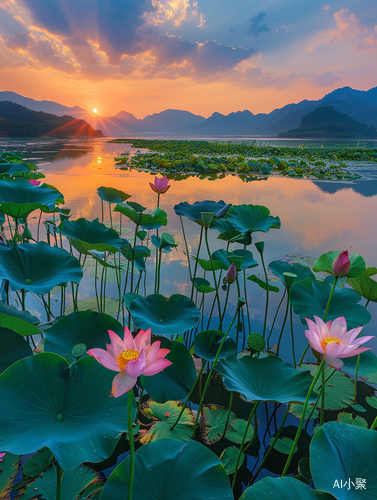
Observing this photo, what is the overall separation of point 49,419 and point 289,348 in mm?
1197

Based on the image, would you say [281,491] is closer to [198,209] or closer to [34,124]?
[198,209]

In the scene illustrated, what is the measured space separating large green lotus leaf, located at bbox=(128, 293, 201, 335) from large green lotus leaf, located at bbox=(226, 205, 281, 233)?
58cm

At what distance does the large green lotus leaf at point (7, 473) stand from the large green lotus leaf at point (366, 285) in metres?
1.41

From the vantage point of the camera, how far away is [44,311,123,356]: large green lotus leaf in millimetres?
869

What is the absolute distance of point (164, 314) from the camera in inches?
40.9

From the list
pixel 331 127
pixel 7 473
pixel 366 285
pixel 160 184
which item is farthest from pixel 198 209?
pixel 331 127

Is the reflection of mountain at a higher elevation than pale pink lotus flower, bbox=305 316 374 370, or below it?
higher

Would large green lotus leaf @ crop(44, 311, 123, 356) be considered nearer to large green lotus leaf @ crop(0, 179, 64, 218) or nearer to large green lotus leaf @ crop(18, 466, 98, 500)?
large green lotus leaf @ crop(18, 466, 98, 500)

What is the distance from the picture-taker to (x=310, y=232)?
8.87 feet

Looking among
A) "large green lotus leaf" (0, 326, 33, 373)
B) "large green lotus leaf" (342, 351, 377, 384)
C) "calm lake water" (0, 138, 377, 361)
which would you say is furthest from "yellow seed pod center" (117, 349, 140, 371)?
"calm lake water" (0, 138, 377, 361)

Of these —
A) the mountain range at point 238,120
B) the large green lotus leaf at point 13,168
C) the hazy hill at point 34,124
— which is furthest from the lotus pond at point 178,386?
the mountain range at point 238,120

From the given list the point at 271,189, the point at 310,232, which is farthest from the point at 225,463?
the point at 271,189

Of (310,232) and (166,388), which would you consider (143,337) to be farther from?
(310,232)

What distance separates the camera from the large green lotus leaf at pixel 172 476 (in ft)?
1.61
